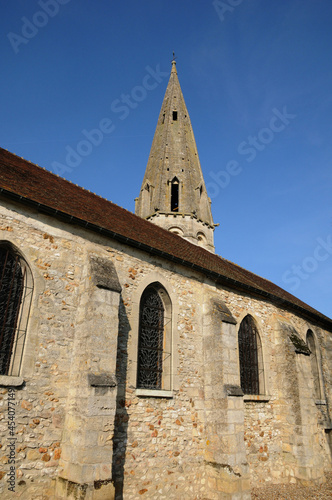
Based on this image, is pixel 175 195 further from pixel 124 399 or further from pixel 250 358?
pixel 124 399

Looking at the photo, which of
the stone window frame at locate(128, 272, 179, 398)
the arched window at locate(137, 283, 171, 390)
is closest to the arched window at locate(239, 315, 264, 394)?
the stone window frame at locate(128, 272, 179, 398)

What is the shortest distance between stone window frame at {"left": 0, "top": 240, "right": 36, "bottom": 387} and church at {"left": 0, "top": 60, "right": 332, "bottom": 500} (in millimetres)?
22

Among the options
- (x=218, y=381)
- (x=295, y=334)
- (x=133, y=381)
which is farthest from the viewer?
(x=295, y=334)

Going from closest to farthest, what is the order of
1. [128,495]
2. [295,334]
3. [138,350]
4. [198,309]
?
[128,495], [138,350], [198,309], [295,334]

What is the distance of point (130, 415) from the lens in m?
8.47

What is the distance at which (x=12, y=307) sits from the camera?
7465mm

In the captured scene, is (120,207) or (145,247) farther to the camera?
(120,207)

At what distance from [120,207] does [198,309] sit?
5432 millimetres

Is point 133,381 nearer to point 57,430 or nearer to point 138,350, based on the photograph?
point 138,350

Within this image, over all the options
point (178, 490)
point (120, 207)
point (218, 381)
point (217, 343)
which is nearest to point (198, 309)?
point (217, 343)

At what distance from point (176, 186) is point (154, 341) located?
1378 centimetres

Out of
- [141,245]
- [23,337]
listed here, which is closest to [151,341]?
[141,245]

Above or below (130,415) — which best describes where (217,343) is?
above

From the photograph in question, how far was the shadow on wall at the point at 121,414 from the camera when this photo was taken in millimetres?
7887
